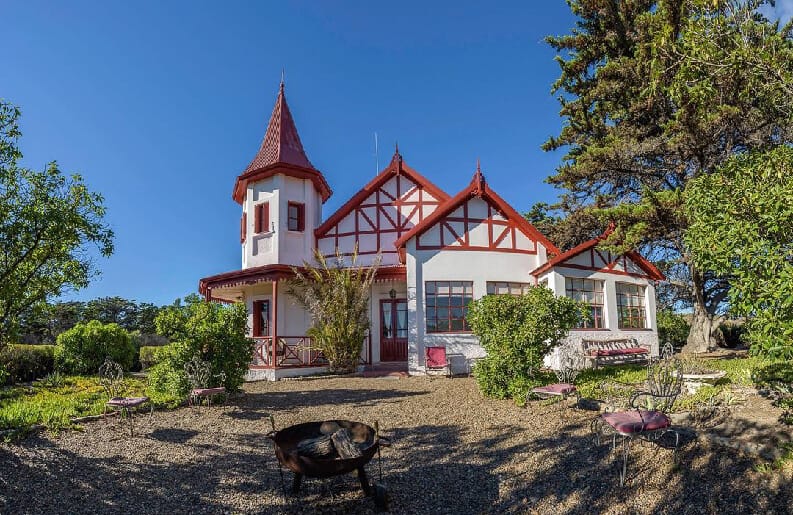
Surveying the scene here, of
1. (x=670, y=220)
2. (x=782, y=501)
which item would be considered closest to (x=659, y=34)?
(x=782, y=501)

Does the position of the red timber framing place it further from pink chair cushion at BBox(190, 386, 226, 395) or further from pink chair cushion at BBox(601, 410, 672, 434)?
pink chair cushion at BBox(601, 410, 672, 434)

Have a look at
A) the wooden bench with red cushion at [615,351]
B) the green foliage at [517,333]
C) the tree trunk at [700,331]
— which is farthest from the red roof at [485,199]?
the green foliage at [517,333]

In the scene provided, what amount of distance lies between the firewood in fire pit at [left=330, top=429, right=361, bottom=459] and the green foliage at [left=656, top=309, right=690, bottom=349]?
1973 centimetres

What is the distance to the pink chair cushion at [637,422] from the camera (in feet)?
15.2

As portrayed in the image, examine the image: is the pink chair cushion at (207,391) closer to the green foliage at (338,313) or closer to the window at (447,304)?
the green foliage at (338,313)

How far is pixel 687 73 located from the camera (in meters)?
6.28

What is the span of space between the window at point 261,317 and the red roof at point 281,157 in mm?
4274

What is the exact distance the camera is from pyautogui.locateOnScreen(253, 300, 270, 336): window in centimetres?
1617

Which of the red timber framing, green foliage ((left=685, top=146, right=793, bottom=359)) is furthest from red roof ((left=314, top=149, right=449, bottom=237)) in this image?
green foliage ((left=685, top=146, right=793, bottom=359))

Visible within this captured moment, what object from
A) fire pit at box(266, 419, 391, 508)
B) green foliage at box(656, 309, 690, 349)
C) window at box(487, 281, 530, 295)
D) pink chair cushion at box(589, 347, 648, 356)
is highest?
window at box(487, 281, 530, 295)

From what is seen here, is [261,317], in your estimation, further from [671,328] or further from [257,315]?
[671,328]

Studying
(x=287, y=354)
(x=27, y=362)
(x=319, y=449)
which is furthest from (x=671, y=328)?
(x=27, y=362)

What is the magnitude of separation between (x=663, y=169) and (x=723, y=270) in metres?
11.2

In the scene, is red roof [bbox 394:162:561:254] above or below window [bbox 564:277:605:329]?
above
